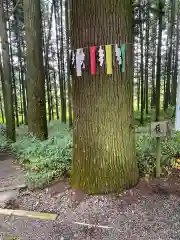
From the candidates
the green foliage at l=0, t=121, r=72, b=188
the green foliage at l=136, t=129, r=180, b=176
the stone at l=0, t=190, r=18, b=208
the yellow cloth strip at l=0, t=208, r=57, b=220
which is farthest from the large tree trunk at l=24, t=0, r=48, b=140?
the yellow cloth strip at l=0, t=208, r=57, b=220

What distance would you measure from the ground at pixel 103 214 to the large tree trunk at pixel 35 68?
3.17 m

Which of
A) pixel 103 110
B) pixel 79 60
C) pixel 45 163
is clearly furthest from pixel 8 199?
pixel 79 60

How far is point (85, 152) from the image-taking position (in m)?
2.71

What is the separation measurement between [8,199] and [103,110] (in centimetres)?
174

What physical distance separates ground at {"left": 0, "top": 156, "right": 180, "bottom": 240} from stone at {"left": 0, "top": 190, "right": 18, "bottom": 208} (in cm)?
5

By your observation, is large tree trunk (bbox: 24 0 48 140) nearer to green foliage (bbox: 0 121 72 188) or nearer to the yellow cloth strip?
green foliage (bbox: 0 121 72 188)

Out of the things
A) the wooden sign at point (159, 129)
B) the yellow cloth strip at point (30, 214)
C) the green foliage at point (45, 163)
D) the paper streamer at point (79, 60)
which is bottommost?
the yellow cloth strip at point (30, 214)

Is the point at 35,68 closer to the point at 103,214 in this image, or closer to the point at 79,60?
the point at 79,60

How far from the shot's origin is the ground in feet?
7.16

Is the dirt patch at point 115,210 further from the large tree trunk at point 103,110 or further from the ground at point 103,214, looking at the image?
the large tree trunk at point 103,110

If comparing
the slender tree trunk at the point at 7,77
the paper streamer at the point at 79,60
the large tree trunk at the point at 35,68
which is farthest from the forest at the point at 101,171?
the slender tree trunk at the point at 7,77

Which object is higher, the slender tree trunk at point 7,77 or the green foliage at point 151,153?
the slender tree trunk at point 7,77

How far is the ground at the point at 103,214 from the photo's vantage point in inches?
85.9

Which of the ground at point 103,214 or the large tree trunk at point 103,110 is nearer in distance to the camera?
the ground at point 103,214
